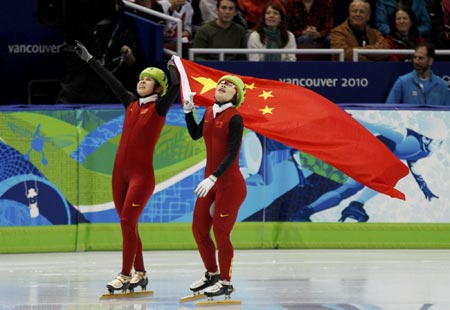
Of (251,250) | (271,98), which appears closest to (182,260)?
(251,250)

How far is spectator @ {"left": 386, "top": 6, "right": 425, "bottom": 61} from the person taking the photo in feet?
64.4

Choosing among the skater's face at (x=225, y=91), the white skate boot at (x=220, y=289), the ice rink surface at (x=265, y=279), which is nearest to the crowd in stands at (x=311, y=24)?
the ice rink surface at (x=265, y=279)

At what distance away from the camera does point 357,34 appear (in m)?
19.4

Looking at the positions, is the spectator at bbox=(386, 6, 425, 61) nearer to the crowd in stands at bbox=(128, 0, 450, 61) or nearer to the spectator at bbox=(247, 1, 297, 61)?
the crowd in stands at bbox=(128, 0, 450, 61)

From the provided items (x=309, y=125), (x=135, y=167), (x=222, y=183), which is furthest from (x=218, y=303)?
(x=309, y=125)

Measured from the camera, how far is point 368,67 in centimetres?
1884

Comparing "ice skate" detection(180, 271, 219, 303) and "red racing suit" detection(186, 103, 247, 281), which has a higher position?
"red racing suit" detection(186, 103, 247, 281)

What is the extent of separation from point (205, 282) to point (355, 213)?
14.1 feet

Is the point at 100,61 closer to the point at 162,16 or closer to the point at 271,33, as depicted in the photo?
the point at 162,16

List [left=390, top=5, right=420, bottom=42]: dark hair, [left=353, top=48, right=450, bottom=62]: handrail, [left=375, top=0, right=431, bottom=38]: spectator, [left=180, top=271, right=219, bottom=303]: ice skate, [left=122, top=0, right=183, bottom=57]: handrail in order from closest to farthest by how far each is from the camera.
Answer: [left=180, top=271, right=219, bottom=303]: ice skate < [left=122, top=0, right=183, bottom=57]: handrail < [left=353, top=48, right=450, bottom=62]: handrail < [left=390, top=5, right=420, bottom=42]: dark hair < [left=375, top=0, right=431, bottom=38]: spectator

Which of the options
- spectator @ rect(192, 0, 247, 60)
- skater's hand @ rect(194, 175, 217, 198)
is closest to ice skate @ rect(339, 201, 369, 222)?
spectator @ rect(192, 0, 247, 60)

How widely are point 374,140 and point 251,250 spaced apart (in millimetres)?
3229

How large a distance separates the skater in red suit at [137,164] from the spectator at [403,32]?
625cm

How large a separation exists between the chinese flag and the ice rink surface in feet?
4.09
